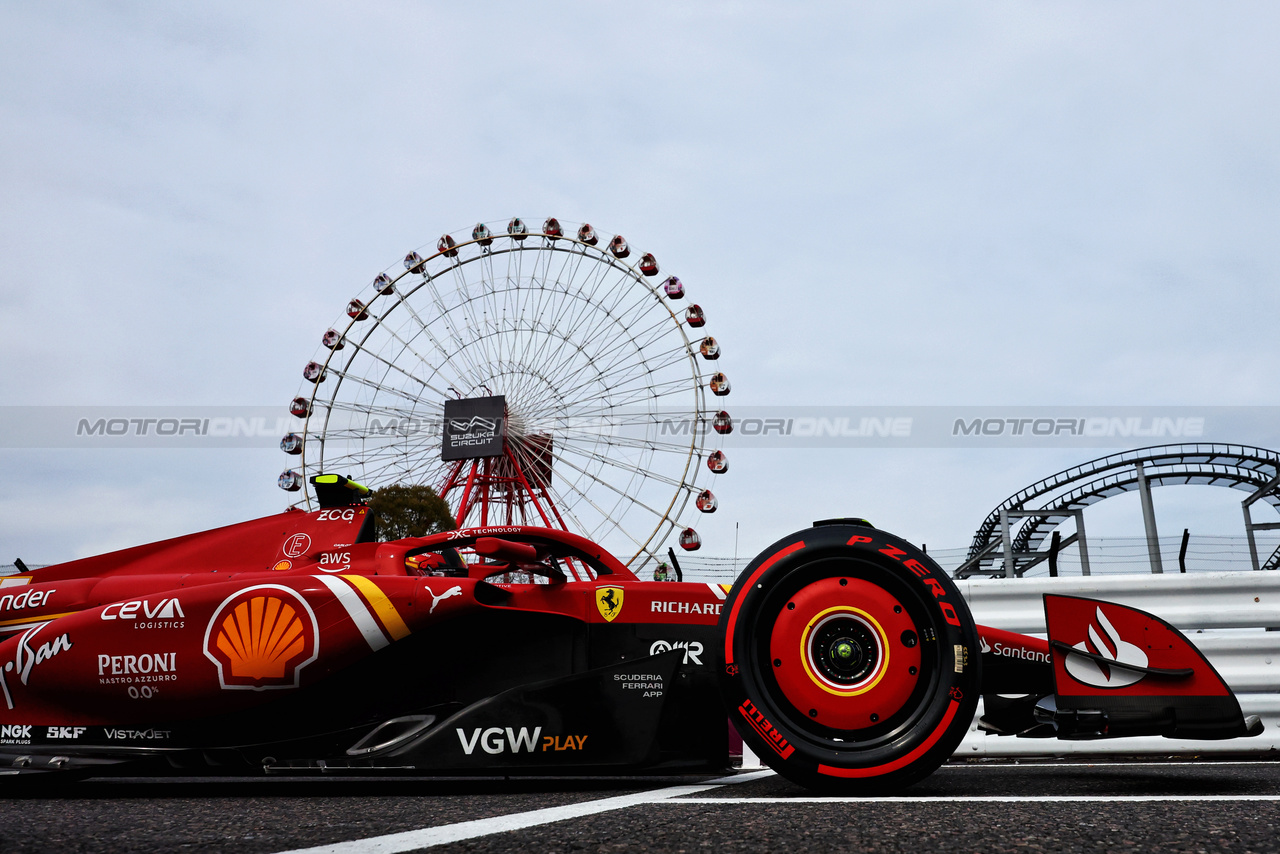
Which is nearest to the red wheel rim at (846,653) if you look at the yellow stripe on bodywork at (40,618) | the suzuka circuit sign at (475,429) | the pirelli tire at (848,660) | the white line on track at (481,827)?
the pirelli tire at (848,660)

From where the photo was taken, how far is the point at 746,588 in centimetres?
290

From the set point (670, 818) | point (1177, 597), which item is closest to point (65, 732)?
point (670, 818)

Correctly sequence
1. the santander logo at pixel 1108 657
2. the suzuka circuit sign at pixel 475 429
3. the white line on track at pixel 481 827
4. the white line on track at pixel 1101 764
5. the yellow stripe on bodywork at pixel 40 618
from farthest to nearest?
the suzuka circuit sign at pixel 475 429 → the white line on track at pixel 1101 764 → the yellow stripe on bodywork at pixel 40 618 → the santander logo at pixel 1108 657 → the white line on track at pixel 481 827

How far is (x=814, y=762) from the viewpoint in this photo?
2686 mm

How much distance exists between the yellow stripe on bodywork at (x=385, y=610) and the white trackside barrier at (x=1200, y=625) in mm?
2994

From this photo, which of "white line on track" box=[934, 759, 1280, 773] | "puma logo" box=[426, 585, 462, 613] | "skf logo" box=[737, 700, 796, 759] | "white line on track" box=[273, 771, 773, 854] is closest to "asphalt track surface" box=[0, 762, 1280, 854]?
"white line on track" box=[273, 771, 773, 854]

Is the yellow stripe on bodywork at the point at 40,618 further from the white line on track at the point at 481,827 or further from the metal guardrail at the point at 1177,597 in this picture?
the metal guardrail at the point at 1177,597

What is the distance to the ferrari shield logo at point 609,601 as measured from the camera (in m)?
3.35

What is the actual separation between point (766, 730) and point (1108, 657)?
1235 mm

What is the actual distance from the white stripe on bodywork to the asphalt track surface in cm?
51

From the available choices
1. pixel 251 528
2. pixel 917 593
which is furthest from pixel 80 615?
pixel 917 593

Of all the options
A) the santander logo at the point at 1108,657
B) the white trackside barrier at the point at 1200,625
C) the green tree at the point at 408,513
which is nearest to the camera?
the santander logo at the point at 1108,657

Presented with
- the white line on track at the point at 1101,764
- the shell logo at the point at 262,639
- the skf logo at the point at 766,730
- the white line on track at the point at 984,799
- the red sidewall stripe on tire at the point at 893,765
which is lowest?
the white line on track at the point at 1101,764

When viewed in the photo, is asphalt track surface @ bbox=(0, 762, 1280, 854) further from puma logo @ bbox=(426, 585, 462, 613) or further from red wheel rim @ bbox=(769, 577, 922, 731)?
puma logo @ bbox=(426, 585, 462, 613)
